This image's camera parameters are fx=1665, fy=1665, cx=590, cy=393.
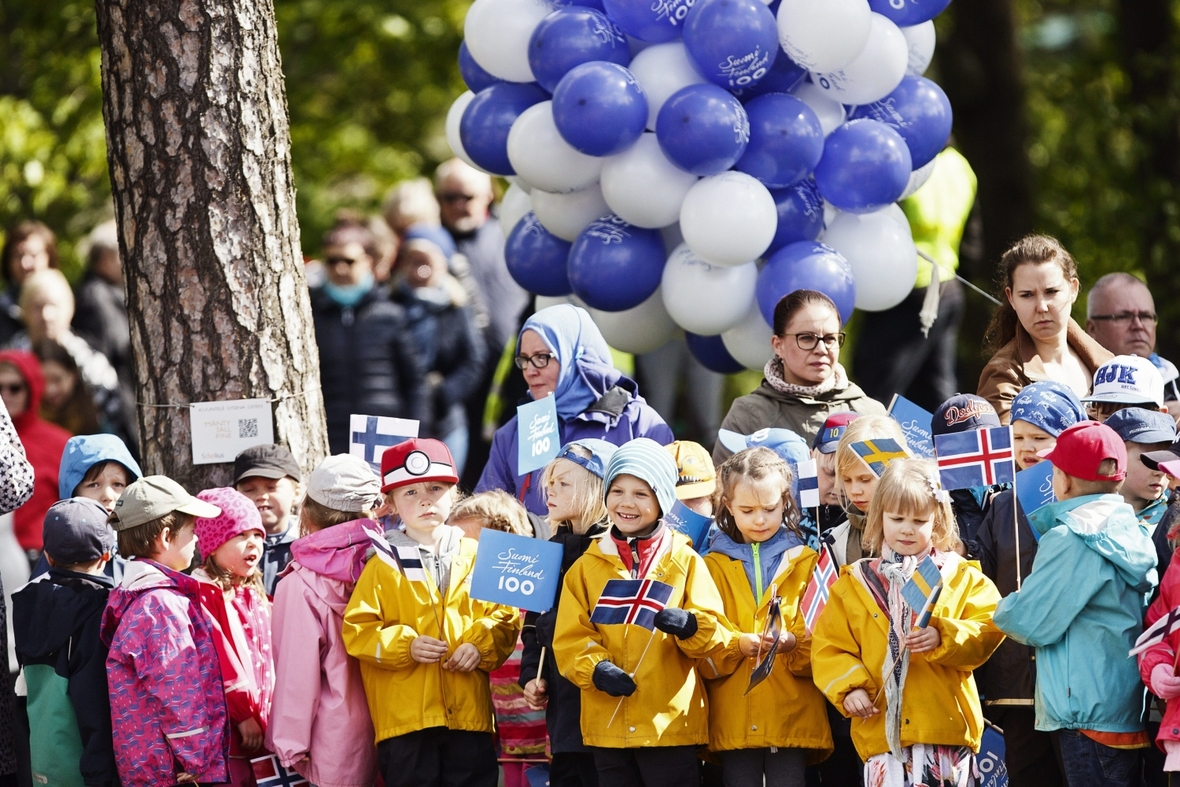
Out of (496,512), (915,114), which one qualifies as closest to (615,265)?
(915,114)

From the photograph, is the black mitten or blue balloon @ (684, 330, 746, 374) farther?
blue balloon @ (684, 330, 746, 374)

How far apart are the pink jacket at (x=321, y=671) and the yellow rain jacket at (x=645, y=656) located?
75cm

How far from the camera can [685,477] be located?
548cm

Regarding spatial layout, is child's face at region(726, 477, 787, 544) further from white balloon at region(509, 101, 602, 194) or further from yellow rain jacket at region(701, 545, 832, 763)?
white balloon at region(509, 101, 602, 194)

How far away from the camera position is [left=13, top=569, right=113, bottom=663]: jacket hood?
5.21 metres

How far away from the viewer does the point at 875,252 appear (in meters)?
6.66

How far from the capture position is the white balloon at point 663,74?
21.6ft

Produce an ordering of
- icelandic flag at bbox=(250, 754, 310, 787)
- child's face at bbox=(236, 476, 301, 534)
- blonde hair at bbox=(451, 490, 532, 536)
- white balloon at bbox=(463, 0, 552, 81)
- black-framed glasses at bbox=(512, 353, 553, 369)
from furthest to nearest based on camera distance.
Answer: white balloon at bbox=(463, 0, 552, 81) → black-framed glasses at bbox=(512, 353, 553, 369) → child's face at bbox=(236, 476, 301, 534) → blonde hair at bbox=(451, 490, 532, 536) → icelandic flag at bbox=(250, 754, 310, 787)

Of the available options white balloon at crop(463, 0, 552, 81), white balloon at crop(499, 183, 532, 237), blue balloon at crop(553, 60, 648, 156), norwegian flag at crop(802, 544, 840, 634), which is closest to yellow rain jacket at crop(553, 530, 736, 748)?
norwegian flag at crop(802, 544, 840, 634)

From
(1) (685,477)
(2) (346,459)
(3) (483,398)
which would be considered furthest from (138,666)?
(3) (483,398)

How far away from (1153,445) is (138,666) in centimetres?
317

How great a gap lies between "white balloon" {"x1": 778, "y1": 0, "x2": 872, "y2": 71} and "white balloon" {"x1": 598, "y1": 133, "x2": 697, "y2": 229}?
65 cm

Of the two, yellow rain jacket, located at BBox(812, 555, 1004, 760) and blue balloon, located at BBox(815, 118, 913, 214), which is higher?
blue balloon, located at BBox(815, 118, 913, 214)

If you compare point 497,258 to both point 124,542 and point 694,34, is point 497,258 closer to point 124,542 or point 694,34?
point 694,34
